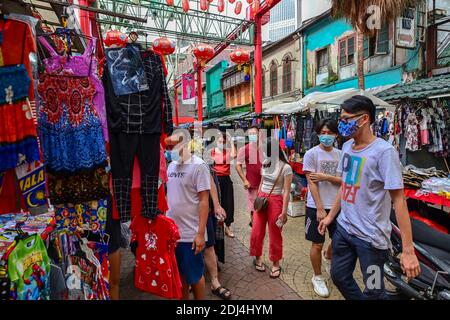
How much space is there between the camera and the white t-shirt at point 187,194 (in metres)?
2.38

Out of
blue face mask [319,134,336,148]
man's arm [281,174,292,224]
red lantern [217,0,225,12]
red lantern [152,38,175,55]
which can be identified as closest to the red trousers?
man's arm [281,174,292,224]

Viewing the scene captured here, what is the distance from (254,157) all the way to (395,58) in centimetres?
871

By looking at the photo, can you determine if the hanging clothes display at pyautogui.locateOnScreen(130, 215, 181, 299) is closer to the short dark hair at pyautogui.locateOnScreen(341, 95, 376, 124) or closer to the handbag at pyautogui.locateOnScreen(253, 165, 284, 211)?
the handbag at pyautogui.locateOnScreen(253, 165, 284, 211)

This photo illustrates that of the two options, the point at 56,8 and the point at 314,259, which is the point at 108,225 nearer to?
the point at 56,8

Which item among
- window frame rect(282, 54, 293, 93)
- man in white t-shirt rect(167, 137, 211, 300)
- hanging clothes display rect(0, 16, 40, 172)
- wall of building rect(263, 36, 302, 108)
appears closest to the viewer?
hanging clothes display rect(0, 16, 40, 172)

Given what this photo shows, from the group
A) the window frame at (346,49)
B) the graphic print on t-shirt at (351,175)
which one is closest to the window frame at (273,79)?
the window frame at (346,49)

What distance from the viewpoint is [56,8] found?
2359 millimetres

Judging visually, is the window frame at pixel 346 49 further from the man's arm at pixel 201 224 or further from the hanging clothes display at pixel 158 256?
the hanging clothes display at pixel 158 256

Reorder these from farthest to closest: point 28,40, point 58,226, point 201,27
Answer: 1. point 201,27
2. point 58,226
3. point 28,40

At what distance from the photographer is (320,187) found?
3.05 m

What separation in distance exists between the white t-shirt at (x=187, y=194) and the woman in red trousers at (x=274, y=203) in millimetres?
1223

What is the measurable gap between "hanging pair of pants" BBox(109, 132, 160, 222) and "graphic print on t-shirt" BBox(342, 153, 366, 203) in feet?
5.07

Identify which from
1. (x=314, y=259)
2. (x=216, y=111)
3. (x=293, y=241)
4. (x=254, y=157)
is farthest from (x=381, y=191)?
(x=216, y=111)

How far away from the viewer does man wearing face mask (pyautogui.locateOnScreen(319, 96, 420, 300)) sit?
186 centimetres
